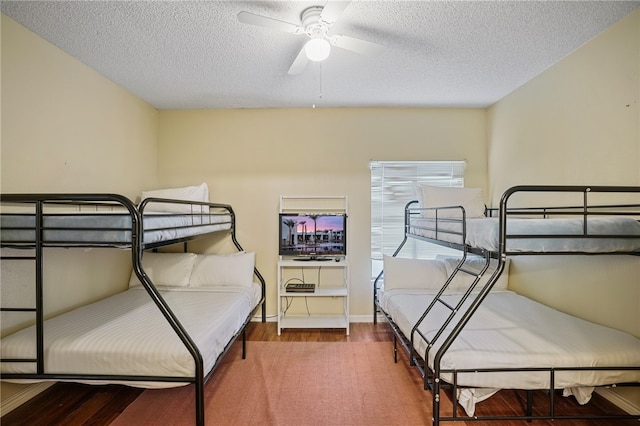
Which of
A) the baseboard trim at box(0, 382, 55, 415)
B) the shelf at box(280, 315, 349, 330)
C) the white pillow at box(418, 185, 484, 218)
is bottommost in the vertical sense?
the baseboard trim at box(0, 382, 55, 415)

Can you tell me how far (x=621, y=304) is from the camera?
1931mm

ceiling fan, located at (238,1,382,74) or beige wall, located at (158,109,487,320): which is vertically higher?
ceiling fan, located at (238,1,382,74)

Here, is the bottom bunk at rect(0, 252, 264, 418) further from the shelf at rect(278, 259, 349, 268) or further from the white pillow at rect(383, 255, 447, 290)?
the white pillow at rect(383, 255, 447, 290)

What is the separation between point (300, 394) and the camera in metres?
2.10

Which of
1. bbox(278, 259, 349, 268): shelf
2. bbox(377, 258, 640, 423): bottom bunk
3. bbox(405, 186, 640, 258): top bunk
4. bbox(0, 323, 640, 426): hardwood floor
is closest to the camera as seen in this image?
bbox(405, 186, 640, 258): top bunk

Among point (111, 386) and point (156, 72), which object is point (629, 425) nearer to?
point (111, 386)

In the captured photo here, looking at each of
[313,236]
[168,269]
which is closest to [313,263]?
[313,236]

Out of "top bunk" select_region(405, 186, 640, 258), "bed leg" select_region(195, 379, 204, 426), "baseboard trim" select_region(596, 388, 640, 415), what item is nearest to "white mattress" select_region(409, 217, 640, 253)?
"top bunk" select_region(405, 186, 640, 258)

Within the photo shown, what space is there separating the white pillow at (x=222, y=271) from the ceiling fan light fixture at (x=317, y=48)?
1999 mm

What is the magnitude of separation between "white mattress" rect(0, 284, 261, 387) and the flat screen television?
3.66ft

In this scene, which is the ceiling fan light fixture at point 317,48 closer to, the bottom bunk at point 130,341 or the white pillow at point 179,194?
the bottom bunk at point 130,341

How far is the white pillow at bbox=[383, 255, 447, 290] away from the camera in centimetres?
293

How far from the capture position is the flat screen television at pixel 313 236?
335cm

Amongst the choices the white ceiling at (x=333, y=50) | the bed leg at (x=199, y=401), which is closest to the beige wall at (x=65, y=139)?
the white ceiling at (x=333, y=50)
